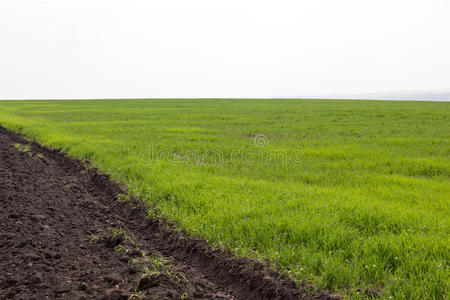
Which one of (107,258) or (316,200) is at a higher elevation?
(316,200)

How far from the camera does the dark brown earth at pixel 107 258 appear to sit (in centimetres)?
361

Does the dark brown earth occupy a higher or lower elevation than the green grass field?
lower

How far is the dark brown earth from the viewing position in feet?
11.8

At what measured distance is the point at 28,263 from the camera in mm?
4027

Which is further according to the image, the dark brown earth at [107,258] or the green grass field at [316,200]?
the green grass field at [316,200]

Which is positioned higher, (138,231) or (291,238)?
(291,238)

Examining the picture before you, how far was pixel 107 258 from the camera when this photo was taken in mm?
4410

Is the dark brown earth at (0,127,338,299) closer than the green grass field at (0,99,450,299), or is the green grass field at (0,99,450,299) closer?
the dark brown earth at (0,127,338,299)

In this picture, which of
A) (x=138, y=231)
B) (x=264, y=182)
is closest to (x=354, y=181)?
(x=264, y=182)

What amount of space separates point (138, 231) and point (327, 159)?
6130 millimetres

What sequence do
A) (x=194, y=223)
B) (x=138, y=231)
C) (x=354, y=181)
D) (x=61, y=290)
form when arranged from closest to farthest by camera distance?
(x=61, y=290)
(x=194, y=223)
(x=138, y=231)
(x=354, y=181)

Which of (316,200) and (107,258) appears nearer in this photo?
(107,258)

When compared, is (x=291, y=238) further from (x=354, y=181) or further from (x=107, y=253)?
(x=354, y=181)

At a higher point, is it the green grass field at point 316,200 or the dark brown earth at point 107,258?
the green grass field at point 316,200
